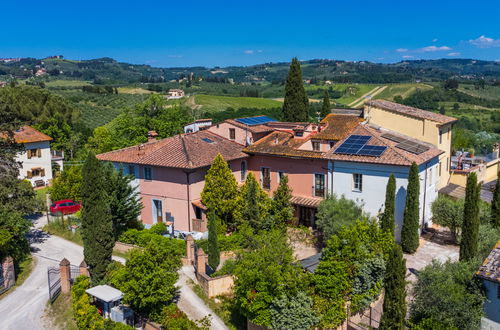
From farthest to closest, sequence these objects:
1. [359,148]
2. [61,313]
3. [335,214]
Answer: [359,148]
[335,214]
[61,313]

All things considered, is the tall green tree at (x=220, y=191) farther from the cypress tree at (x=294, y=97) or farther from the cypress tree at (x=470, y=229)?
the cypress tree at (x=294, y=97)

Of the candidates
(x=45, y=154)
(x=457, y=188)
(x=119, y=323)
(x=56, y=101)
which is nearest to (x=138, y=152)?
(x=119, y=323)

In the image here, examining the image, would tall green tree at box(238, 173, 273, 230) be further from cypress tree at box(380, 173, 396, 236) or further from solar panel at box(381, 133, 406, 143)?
solar panel at box(381, 133, 406, 143)

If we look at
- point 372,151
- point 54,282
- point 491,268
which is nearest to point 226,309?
point 54,282

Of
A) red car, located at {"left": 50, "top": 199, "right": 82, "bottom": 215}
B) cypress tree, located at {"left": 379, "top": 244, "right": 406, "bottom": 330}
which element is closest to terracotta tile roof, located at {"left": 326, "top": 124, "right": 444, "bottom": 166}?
cypress tree, located at {"left": 379, "top": 244, "right": 406, "bottom": 330}

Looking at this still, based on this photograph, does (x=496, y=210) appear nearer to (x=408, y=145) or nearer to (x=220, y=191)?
(x=408, y=145)

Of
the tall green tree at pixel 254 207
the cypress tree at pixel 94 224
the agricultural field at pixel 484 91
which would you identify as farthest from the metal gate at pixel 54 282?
the agricultural field at pixel 484 91
